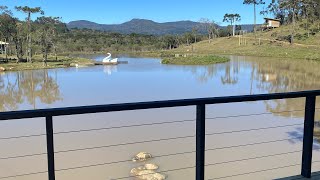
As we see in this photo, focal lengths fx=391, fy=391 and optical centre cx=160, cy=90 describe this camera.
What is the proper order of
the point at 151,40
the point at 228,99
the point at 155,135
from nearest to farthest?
1. the point at 228,99
2. the point at 155,135
3. the point at 151,40

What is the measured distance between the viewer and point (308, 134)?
10.1 ft

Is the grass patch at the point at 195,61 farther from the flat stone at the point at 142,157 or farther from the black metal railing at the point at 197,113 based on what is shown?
the black metal railing at the point at 197,113

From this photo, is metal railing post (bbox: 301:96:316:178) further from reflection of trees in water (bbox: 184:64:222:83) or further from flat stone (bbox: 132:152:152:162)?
reflection of trees in water (bbox: 184:64:222:83)

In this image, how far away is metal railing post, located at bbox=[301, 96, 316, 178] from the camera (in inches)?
118

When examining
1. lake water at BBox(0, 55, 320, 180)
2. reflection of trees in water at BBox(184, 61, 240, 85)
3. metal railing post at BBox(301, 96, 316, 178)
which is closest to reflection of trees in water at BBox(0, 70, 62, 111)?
lake water at BBox(0, 55, 320, 180)

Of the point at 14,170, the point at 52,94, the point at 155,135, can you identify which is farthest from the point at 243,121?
the point at 52,94

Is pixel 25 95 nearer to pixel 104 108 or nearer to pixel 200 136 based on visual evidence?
pixel 200 136

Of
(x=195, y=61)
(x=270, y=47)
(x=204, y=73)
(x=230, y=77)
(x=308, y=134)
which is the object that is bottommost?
(x=230, y=77)

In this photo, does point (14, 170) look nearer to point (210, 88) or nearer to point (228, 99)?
point (228, 99)

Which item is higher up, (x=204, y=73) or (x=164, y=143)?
(x=204, y=73)

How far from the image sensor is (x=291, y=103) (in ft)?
46.5

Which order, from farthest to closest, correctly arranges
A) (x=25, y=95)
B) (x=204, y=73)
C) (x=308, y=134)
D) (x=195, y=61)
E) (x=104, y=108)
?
(x=195, y=61)
(x=204, y=73)
(x=25, y=95)
(x=308, y=134)
(x=104, y=108)

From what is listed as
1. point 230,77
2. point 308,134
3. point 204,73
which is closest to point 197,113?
point 308,134

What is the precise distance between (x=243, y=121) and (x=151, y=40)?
85.4 meters
